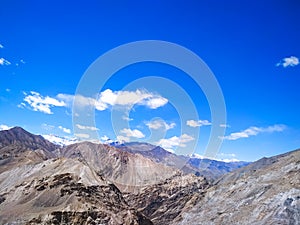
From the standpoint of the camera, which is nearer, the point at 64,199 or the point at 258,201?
the point at 258,201

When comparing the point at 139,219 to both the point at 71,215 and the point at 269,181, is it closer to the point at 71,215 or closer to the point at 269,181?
the point at 71,215

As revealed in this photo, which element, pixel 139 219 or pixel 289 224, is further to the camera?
pixel 139 219

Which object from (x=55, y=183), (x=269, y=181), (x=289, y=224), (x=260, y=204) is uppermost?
(x=55, y=183)

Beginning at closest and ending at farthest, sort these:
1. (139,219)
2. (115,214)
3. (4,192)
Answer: (115,214) < (139,219) < (4,192)

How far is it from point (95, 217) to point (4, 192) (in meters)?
45.6

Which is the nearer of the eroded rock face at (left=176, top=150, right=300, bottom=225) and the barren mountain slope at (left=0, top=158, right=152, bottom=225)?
the eroded rock face at (left=176, top=150, right=300, bottom=225)

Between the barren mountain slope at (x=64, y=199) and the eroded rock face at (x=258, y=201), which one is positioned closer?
the eroded rock face at (x=258, y=201)

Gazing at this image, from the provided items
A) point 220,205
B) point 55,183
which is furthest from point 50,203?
point 220,205

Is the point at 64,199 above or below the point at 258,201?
above

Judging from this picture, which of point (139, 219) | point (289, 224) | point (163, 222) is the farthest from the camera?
point (163, 222)

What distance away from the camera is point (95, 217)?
379 feet

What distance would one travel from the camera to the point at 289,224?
93.1m

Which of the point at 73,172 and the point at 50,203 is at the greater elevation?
the point at 73,172

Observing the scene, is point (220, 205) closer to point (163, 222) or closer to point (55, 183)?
point (55, 183)
